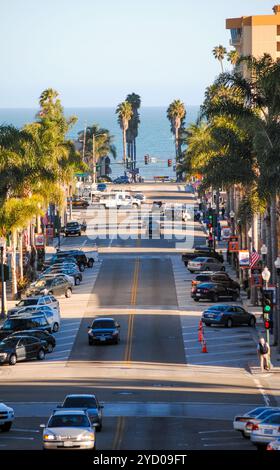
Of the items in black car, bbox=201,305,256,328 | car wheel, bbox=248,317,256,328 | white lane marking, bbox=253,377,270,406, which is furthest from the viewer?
car wheel, bbox=248,317,256,328

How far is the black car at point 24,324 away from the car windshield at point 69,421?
93.1ft

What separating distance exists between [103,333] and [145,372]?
883 cm

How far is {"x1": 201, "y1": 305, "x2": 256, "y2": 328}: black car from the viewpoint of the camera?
243 ft

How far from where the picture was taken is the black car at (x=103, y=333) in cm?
6888

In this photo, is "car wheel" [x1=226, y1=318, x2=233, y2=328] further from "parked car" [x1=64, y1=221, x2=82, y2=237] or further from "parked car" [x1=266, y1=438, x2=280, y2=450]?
"parked car" [x1=64, y1=221, x2=82, y2=237]

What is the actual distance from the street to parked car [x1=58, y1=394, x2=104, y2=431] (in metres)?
0.65

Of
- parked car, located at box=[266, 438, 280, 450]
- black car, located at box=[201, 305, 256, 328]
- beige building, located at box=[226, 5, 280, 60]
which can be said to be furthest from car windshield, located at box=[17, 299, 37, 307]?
beige building, located at box=[226, 5, 280, 60]

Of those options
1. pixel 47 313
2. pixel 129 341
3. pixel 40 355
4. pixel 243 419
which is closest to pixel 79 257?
pixel 47 313

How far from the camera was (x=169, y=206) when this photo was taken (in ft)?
484

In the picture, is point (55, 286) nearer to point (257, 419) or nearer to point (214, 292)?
point (214, 292)

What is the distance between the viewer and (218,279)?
8675 centimetres

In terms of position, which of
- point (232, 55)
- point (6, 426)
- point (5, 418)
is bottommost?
point (6, 426)

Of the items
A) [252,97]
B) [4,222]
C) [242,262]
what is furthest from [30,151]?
[252,97]
